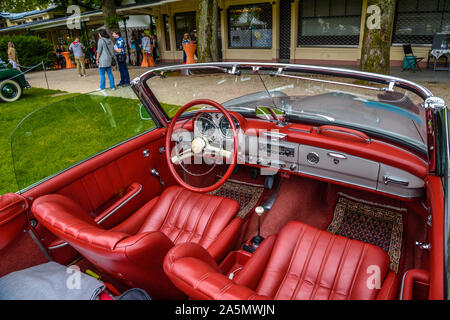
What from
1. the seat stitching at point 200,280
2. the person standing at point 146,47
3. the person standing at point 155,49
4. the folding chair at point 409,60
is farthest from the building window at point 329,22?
the seat stitching at point 200,280

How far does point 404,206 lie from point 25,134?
3.14m

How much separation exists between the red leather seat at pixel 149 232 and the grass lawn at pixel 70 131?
0.36 meters

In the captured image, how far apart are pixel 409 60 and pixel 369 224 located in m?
9.40

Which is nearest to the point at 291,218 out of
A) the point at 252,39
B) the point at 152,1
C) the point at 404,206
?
the point at 404,206

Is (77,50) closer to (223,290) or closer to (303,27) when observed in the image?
(303,27)

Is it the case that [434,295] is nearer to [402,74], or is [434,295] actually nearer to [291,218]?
Result: [291,218]

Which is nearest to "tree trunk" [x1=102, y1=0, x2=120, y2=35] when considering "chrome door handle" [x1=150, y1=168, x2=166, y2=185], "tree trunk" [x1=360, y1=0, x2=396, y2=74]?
"tree trunk" [x1=360, y1=0, x2=396, y2=74]

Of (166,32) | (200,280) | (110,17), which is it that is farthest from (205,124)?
(166,32)

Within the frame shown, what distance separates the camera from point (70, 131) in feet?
8.16

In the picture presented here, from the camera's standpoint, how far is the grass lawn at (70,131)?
2.04 m

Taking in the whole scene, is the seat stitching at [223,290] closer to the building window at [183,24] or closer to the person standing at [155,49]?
the building window at [183,24]

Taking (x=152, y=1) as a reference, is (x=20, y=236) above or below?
below

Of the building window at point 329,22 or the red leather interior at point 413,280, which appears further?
the building window at point 329,22
